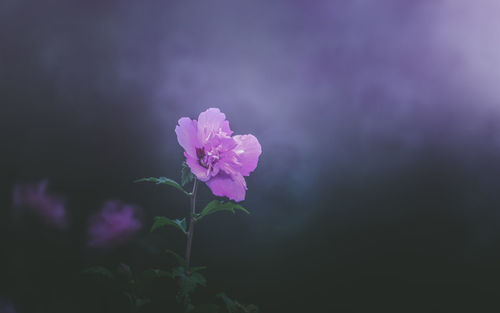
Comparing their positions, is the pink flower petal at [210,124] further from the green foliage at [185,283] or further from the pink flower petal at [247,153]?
the green foliage at [185,283]

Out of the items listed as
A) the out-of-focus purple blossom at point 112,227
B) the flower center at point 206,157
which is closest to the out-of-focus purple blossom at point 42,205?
the out-of-focus purple blossom at point 112,227

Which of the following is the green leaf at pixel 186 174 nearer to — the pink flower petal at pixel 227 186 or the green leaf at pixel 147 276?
the pink flower petal at pixel 227 186

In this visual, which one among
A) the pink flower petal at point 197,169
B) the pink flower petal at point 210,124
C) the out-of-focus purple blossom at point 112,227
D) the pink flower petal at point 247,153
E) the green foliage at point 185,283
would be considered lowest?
the green foliage at point 185,283

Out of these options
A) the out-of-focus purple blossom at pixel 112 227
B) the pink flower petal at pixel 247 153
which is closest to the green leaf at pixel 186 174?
the pink flower petal at pixel 247 153

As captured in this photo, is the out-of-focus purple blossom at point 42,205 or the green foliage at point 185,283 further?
the out-of-focus purple blossom at point 42,205

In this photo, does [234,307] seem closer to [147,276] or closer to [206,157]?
[147,276]

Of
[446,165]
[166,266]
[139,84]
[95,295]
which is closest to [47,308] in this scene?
[95,295]

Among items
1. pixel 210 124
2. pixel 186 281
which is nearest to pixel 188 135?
pixel 210 124

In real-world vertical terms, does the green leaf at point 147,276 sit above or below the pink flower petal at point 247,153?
below

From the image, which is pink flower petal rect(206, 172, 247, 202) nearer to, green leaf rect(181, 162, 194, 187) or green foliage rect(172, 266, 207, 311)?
green leaf rect(181, 162, 194, 187)
